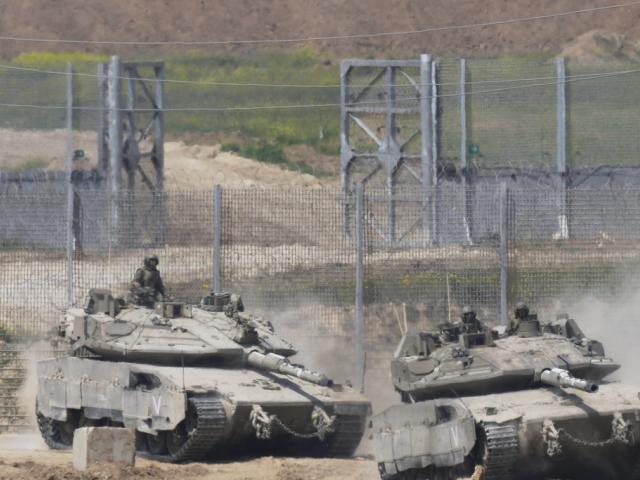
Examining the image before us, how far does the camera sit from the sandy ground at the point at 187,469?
826 inches

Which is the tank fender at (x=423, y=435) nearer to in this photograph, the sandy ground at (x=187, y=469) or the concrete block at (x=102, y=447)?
the sandy ground at (x=187, y=469)

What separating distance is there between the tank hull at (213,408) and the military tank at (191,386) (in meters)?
0.01

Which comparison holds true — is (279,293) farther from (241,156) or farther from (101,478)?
(241,156)

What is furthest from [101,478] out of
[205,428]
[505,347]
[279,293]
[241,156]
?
[241,156]

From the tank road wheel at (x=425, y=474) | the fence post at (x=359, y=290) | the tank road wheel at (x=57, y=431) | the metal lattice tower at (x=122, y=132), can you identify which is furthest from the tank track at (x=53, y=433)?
the metal lattice tower at (x=122, y=132)

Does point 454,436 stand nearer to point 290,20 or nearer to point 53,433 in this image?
point 53,433

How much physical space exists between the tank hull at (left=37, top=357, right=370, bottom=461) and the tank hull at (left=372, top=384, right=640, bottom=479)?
1.94 metres

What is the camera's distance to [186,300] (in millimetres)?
28719

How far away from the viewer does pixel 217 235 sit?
28.3 m

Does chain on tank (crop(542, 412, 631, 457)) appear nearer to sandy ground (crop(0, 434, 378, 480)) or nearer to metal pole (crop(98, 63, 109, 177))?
sandy ground (crop(0, 434, 378, 480))

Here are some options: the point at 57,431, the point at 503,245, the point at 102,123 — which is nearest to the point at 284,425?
the point at 57,431

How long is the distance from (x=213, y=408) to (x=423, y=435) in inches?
118

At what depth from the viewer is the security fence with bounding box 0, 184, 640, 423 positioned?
2772 cm

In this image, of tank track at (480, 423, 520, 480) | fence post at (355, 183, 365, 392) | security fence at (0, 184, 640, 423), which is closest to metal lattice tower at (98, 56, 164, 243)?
security fence at (0, 184, 640, 423)
